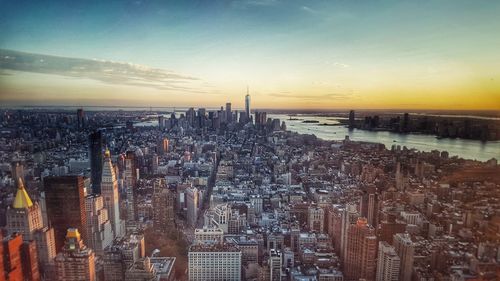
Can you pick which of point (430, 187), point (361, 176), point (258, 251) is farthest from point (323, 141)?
point (258, 251)

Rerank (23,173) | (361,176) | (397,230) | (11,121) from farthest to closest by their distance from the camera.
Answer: (361,176), (397,230), (23,173), (11,121)

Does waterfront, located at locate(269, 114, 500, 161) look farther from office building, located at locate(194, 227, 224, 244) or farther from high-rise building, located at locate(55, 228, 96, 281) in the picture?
high-rise building, located at locate(55, 228, 96, 281)

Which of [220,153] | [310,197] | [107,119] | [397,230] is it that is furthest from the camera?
[220,153]

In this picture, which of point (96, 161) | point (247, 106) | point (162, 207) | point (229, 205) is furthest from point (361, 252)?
point (96, 161)

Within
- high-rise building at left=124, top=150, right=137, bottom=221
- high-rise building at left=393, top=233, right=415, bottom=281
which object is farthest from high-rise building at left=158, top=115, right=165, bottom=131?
high-rise building at left=393, top=233, right=415, bottom=281

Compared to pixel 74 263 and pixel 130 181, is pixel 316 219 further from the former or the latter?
pixel 74 263

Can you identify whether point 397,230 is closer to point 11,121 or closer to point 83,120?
point 83,120

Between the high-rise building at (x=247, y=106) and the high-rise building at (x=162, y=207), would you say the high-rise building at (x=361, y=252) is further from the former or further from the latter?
the high-rise building at (x=162, y=207)
